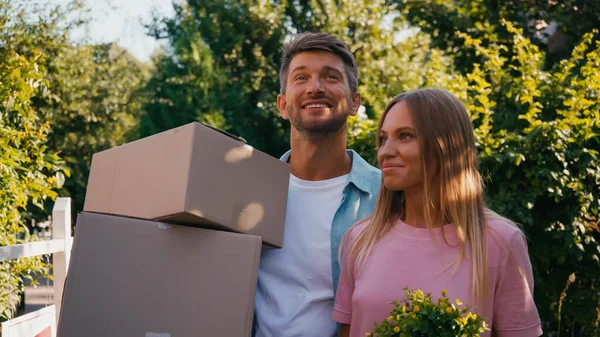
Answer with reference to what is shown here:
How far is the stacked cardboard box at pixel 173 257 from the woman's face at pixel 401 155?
448 millimetres

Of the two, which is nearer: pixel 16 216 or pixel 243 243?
pixel 243 243

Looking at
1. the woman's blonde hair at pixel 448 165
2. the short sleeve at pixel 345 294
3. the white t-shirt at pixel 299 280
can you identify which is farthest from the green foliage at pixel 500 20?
the short sleeve at pixel 345 294

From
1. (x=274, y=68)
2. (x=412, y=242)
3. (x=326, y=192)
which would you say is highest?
(x=274, y=68)

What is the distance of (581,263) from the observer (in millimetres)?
4812

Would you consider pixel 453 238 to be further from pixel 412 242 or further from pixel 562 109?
pixel 562 109

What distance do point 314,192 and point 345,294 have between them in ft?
1.63

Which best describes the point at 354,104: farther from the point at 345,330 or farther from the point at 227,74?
the point at 227,74

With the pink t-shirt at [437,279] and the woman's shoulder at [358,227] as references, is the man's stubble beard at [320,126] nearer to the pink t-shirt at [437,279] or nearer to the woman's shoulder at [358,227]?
the woman's shoulder at [358,227]

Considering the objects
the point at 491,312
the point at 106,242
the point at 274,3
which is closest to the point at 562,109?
the point at 491,312

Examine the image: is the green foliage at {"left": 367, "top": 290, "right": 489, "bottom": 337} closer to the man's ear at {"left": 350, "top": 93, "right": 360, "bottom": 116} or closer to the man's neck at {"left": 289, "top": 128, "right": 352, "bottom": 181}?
the man's neck at {"left": 289, "top": 128, "right": 352, "bottom": 181}

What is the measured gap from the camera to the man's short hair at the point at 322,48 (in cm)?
281

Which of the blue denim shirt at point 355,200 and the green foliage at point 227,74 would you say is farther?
the green foliage at point 227,74

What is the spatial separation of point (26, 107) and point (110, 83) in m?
11.0

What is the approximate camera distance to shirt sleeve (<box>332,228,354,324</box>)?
236 centimetres
